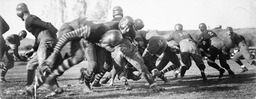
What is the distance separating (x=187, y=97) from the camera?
16.3 feet

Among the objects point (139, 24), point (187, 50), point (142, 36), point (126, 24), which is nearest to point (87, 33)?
point (126, 24)

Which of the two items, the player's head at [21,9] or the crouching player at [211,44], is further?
the crouching player at [211,44]

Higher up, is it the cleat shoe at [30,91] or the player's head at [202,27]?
the player's head at [202,27]

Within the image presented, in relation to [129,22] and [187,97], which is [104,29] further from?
[187,97]

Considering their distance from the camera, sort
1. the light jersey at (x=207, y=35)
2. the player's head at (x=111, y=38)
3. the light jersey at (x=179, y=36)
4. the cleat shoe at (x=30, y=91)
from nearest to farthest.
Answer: the cleat shoe at (x=30, y=91) → the player's head at (x=111, y=38) → the light jersey at (x=179, y=36) → the light jersey at (x=207, y=35)

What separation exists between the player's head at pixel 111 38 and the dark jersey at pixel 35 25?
5.00 ft

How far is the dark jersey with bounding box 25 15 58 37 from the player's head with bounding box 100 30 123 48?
152cm

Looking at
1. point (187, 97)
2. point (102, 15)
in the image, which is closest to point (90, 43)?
point (187, 97)

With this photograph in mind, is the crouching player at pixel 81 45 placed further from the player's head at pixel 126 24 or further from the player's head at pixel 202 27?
the player's head at pixel 202 27

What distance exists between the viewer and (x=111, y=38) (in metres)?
5.41

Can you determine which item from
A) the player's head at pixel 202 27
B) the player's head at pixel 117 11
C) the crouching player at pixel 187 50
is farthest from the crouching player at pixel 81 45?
the player's head at pixel 202 27

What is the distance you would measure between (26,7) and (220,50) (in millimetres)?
6233

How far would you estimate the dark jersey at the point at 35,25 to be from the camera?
19.9 ft

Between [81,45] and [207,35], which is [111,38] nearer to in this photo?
[81,45]
